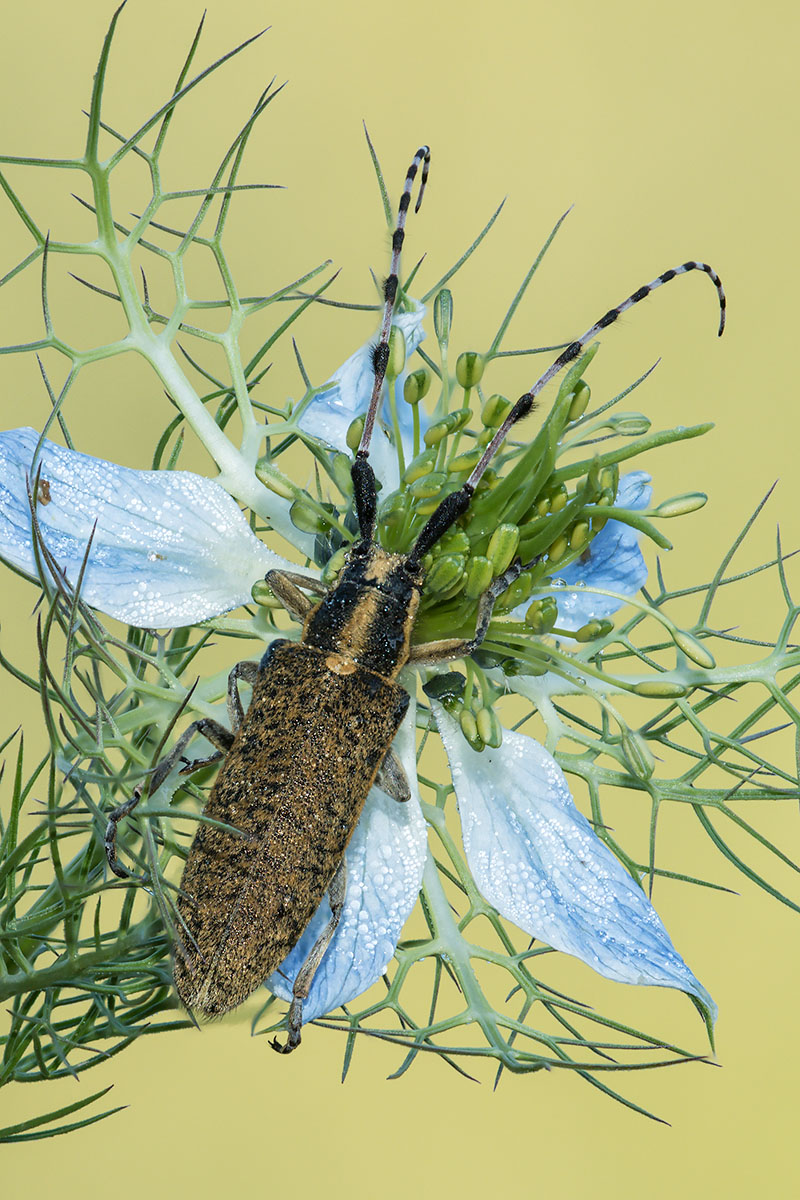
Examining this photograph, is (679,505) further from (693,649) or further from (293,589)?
(293,589)

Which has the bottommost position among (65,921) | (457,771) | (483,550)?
(65,921)

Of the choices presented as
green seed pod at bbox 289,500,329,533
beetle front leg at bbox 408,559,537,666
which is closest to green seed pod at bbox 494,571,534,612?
beetle front leg at bbox 408,559,537,666

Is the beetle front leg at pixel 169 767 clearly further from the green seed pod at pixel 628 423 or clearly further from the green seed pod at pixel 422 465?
the green seed pod at pixel 628 423

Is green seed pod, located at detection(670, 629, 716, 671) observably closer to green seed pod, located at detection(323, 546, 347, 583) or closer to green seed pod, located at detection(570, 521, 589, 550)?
green seed pod, located at detection(570, 521, 589, 550)

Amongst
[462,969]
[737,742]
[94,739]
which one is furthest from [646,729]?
[94,739]

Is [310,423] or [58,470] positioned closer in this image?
[58,470]

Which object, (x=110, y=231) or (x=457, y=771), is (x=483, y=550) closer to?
(x=457, y=771)
